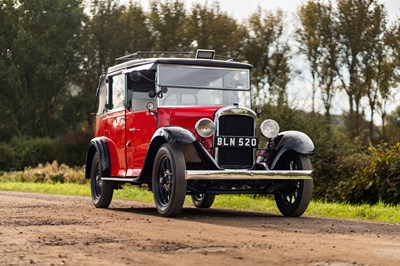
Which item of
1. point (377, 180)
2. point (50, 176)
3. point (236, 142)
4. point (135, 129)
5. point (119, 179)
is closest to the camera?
point (236, 142)

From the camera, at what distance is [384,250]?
8055 mm

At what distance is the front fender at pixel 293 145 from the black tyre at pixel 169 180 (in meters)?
1.71

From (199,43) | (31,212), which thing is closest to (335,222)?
(31,212)

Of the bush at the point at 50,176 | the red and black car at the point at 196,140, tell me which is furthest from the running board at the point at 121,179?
the bush at the point at 50,176

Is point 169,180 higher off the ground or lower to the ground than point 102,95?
lower

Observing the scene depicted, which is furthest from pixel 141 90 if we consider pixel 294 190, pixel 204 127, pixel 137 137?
pixel 294 190

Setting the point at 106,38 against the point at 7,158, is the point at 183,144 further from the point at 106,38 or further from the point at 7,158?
the point at 106,38

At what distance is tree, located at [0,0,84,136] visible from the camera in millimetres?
52562

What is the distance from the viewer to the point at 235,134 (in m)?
12.9

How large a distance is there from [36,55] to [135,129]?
40231 mm

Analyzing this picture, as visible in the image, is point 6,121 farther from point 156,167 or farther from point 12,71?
point 156,167

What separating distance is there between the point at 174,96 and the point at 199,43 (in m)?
30.2

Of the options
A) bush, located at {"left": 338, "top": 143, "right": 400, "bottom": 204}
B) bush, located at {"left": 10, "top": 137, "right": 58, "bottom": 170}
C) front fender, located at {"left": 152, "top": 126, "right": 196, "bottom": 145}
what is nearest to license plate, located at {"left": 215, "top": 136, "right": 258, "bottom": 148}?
front fender, located at {"left": 152, "top": 126, "right": 196, "bottom": 145}

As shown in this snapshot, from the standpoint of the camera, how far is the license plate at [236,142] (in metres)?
12.8
